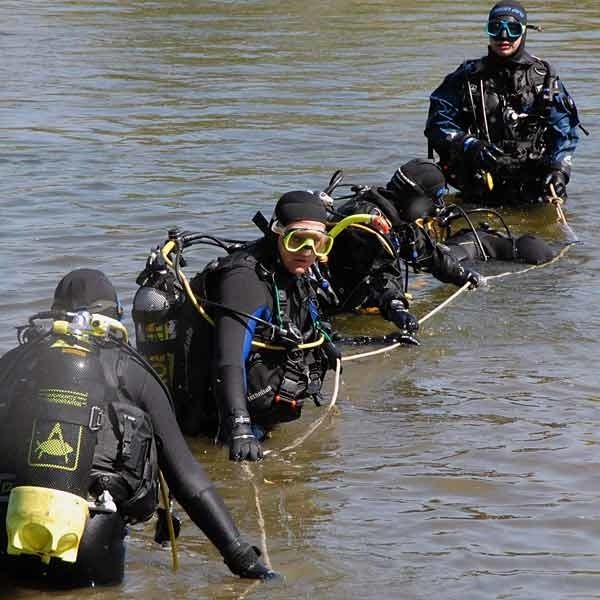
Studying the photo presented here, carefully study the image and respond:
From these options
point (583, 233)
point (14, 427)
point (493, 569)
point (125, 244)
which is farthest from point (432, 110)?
point (14, 427)

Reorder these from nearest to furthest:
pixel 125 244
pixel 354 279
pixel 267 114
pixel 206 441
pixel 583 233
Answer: pixel 206 441, pixel 354 279, pixel 125 244, pixel 583 233, pixel 267 114

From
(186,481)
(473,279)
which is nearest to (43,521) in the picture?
(186,481)

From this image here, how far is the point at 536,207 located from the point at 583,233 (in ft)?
2.02

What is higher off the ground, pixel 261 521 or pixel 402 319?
pixel 402 319

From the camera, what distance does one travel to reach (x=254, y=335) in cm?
550

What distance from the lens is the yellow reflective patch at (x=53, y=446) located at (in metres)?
3.75

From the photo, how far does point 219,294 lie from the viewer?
18.0ft

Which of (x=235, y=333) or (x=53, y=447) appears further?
(x=235, y=333)

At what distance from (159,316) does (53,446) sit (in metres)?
1.81

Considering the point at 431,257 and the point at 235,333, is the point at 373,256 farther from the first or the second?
the point at 235,333

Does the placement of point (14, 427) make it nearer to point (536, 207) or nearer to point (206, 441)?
point (206, 441)

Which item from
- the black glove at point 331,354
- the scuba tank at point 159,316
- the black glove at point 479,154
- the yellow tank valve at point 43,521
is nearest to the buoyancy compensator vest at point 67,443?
the yellow tank valve at point 43,521

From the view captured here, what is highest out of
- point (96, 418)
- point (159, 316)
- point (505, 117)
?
point (505, 117)

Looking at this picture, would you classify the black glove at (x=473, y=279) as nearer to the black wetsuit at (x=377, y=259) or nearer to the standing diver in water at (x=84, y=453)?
the black wetsuit at (x=377, y=259)
